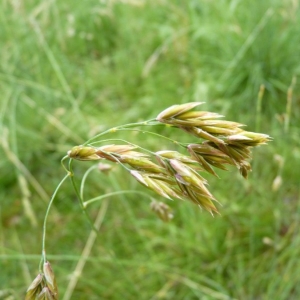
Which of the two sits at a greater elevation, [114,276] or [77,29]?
[77,29]

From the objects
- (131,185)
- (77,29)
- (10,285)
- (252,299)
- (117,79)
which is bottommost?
(10,285)

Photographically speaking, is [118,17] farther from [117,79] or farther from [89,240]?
[89,240]

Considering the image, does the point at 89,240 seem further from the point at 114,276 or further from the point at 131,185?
the point at 131,185

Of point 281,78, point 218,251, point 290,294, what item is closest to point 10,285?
point 218,251

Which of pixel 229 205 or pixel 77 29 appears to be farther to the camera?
pixel 77 29

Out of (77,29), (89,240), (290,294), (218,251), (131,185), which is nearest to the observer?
(290,294)

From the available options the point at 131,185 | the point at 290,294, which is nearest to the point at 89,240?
the point at 131,185

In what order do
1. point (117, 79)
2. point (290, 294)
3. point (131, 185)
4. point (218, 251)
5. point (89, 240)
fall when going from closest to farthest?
point (290, 294)
point (218, 251)
point (89, 240)
point (131, 185)
point (117, 79)
